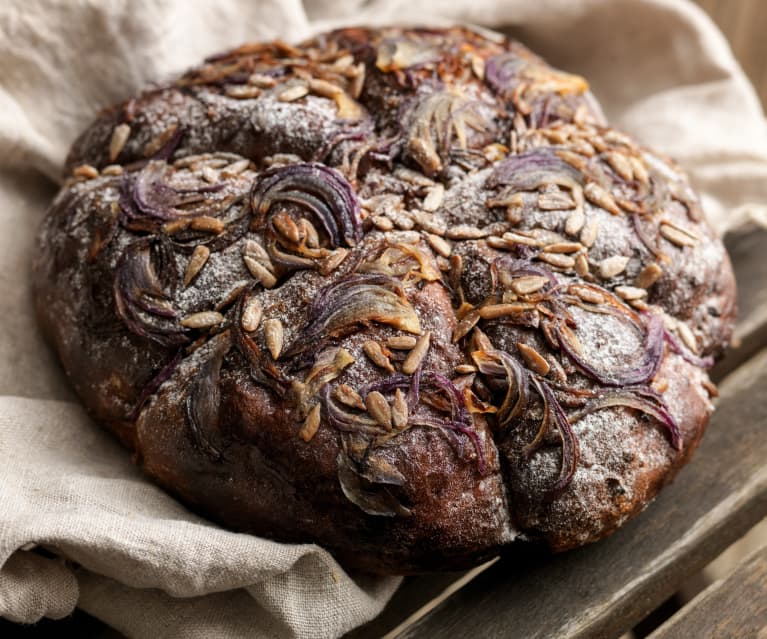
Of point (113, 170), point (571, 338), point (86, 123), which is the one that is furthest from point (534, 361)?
point (86, 123)

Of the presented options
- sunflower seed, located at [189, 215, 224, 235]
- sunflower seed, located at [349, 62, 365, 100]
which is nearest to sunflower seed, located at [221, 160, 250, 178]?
sunflower seed, located at [189, 215, 224, 235]

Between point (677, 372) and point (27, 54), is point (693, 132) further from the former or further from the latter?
point (27, 54)

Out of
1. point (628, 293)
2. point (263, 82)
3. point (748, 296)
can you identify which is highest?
point (263, 82)

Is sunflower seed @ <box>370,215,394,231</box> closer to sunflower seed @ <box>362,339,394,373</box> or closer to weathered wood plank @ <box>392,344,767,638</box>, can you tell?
sunflower seed @ <box>362,339,394,373</box>

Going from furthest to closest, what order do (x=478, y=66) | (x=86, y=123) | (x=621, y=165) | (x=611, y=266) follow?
(x=86, y=123), (x=478, y=66), (x=621, y=165), (x=611, y=266)

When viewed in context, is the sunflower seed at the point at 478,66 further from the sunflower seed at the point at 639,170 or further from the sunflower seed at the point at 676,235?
the sunflower seed at the point at 676,235

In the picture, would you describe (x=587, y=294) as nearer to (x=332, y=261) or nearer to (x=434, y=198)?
(x=434, y=198)
